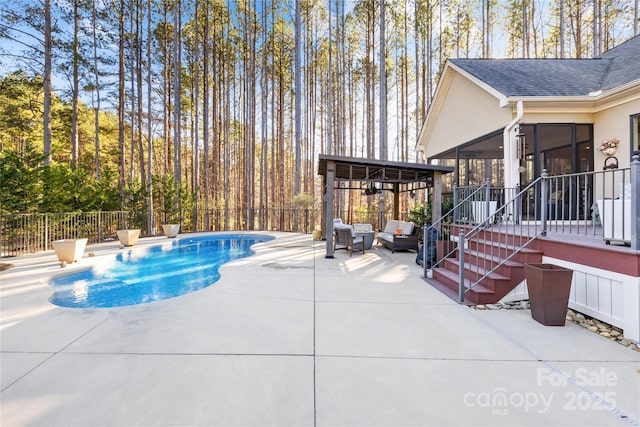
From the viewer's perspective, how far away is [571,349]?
2709mm

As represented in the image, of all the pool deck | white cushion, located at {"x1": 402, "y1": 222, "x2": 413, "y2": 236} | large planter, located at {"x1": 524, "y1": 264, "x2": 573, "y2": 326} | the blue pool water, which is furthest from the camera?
white cushion, located at {"x1": 402, "y1": 222, "x2": 413, "y2": 236}

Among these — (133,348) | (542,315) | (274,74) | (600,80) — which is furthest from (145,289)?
(274,74)

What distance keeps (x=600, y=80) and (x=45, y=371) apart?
11.5 m

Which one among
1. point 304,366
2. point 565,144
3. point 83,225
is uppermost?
point 565,144

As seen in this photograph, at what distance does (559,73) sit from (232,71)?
53.5ft

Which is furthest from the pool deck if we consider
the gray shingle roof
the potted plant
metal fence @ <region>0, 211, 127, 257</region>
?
the gray shingle roof

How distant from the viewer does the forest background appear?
1146cm

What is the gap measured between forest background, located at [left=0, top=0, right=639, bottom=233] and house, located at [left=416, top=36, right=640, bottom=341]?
3682 mm

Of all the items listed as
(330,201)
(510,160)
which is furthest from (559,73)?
(330,201)

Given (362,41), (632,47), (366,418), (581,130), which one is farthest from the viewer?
(362,41)

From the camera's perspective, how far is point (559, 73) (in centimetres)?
782

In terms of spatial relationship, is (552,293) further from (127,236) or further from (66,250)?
(127,236)

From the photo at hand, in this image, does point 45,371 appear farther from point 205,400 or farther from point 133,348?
point 205,400

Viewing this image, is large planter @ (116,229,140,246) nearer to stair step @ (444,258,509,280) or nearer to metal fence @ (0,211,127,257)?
metal fence @ (0,211,127,257)
